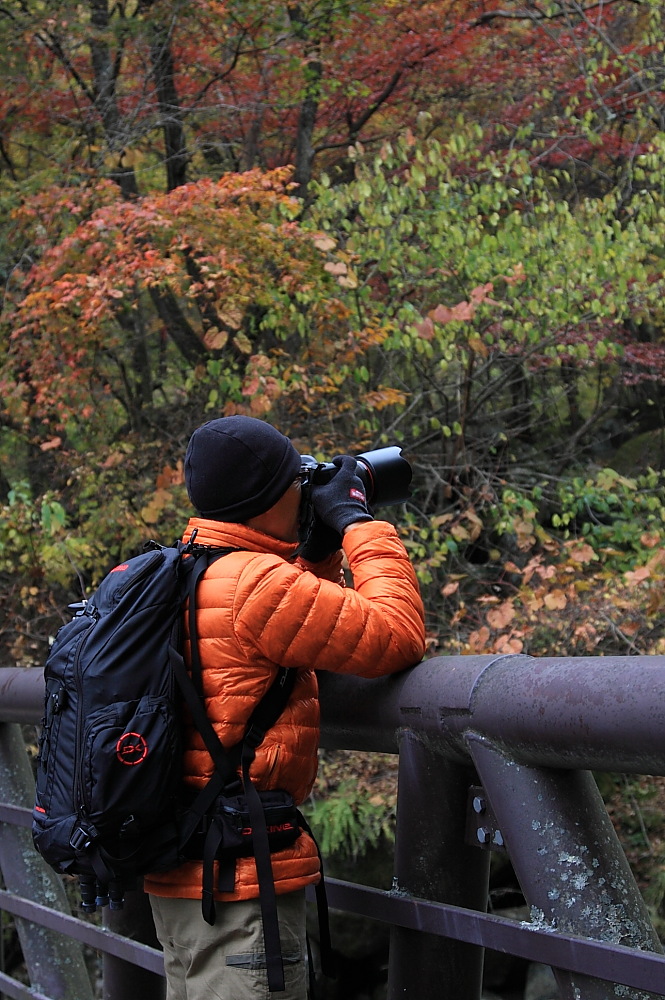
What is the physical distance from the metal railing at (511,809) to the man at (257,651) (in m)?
0.09

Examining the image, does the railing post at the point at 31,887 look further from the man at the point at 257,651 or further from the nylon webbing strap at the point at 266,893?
the nylon webbing strap at the point at 266,893

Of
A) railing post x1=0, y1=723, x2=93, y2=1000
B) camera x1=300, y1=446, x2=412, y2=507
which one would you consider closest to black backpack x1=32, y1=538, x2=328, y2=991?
camera x1=300, y1=446, x2=412, y2=507

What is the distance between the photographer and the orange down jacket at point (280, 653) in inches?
70.9

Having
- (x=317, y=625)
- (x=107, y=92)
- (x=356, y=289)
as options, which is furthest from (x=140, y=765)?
(x=107, y=92)

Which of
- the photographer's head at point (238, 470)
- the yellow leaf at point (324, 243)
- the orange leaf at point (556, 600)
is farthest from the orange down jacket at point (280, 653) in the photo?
the yellow leaf at point (324, 243)

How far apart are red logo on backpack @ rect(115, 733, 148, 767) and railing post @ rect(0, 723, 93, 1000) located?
1419 mm

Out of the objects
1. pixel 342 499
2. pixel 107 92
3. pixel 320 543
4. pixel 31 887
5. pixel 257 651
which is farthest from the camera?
pixel 107 92

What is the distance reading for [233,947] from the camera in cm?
181

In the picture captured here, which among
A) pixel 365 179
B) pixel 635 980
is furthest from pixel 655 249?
pixel 635 980

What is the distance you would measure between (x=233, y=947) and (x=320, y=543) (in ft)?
2.74

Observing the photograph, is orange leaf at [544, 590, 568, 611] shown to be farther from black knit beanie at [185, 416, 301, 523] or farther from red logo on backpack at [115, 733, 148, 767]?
red logo on backpack at [115, 733, 148, 767]

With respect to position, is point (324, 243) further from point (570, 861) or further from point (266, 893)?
point (570, 861)

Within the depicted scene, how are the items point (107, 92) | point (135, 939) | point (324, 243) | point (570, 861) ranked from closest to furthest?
point (570, 861), point (135, 939), point (324, 243), point (107, 92)

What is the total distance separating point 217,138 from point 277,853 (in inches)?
363
